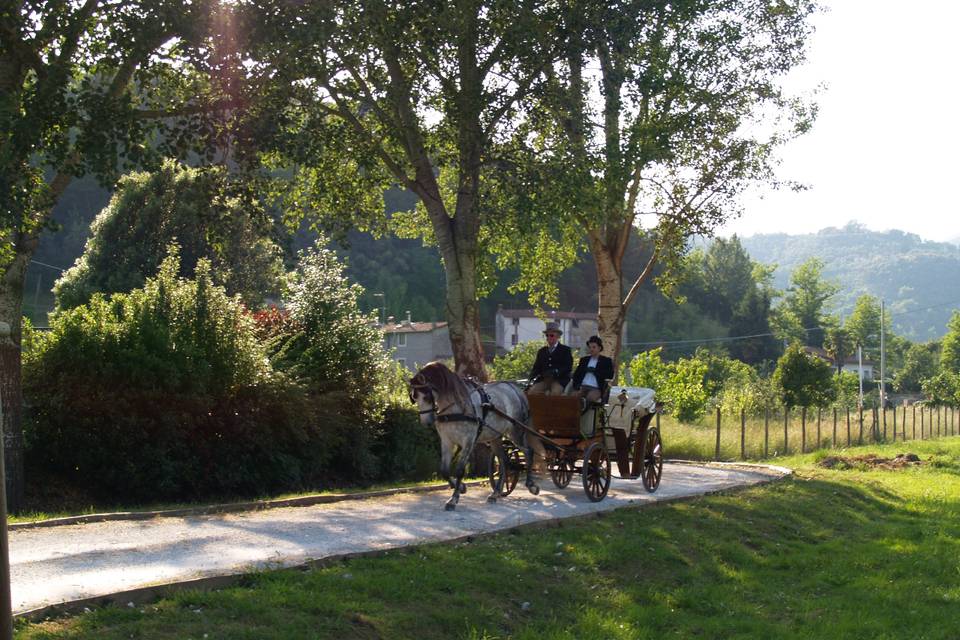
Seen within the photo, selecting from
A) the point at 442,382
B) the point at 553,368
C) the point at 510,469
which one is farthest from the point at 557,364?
the point at 442,382

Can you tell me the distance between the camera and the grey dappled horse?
46.1 feet

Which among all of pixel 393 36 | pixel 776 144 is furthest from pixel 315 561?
pixel 776 144

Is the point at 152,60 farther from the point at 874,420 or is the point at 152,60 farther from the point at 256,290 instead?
the point at 874,420

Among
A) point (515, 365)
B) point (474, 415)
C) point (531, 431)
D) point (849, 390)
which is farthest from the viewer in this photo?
point (849, 390)

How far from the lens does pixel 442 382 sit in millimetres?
14148

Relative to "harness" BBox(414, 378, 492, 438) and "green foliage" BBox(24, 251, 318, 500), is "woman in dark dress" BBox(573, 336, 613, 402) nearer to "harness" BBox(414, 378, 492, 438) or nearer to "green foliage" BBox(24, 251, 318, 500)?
"harness" BBox(414, 378, 492, 438)

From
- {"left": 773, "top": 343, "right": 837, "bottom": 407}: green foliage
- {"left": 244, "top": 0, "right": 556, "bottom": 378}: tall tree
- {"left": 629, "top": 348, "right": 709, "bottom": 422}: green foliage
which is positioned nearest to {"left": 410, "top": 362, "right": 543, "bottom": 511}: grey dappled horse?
{"left": 244, "top": 0, "right": 556, "bottom": 378}: tall tree

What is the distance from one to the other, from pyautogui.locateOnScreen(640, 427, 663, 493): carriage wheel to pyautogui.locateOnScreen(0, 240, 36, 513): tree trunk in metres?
9.50

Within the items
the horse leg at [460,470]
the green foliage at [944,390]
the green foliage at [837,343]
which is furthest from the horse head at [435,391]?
the green foliage at [837,343]

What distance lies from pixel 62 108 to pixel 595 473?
9.05 m

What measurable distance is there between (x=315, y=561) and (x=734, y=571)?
504 cm

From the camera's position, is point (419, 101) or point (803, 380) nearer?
point (419, 101)

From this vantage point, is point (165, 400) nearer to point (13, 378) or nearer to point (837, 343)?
point (13, 378)

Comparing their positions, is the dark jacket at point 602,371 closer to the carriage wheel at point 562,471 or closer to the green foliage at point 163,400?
the carriage wheel at point 562,471
